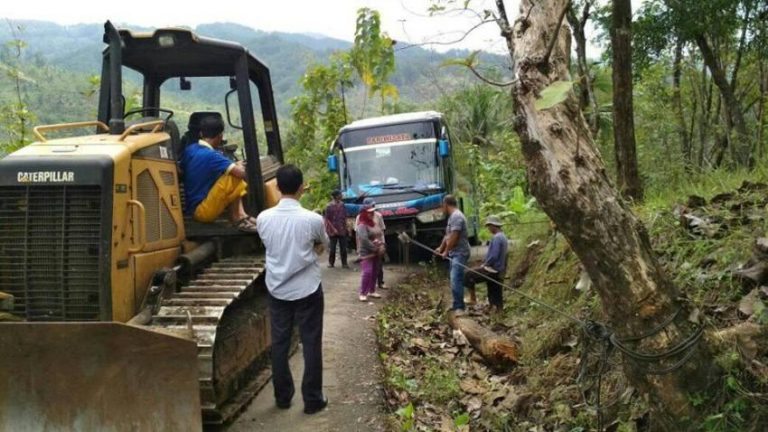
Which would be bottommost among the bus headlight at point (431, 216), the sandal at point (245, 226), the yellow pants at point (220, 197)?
the bus headlight at point (431, 216)

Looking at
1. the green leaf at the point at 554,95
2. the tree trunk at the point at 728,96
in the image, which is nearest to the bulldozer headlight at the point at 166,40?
the green leaf at the point at 554,95

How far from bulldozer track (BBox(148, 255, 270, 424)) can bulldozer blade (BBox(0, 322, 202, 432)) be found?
0.87ft

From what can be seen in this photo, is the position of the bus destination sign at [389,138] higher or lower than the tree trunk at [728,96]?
lower

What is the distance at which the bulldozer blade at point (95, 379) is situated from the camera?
4.11m

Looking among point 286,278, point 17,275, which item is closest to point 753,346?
point 286,278

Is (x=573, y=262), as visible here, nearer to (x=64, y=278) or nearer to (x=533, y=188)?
(x=533, y=188)

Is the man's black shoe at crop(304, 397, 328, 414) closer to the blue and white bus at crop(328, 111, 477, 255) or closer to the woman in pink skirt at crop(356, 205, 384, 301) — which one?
the woman in pink skirt at crop(356, 205, 384, 301)

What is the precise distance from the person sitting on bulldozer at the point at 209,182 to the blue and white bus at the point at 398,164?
7296mm

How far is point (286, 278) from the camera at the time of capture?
5.05 meters

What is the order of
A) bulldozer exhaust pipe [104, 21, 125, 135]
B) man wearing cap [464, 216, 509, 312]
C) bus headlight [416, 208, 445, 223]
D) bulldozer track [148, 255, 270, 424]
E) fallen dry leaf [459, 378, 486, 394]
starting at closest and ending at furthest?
bulldozer track [148, 255, 270, 424], bulldozer exhaust pipe [104, 21, 125, 135], fallen dry leaf [459, 378, 486, 394], man wearing cap [464, 216, 509, 312], bus headlight [416, 208, 445, 223]

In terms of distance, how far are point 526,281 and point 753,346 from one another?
203 inches

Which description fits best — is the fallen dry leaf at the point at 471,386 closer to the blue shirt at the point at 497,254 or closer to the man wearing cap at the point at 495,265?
the man wearing cap at the point at 495,265

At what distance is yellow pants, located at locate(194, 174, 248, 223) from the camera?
591 cm

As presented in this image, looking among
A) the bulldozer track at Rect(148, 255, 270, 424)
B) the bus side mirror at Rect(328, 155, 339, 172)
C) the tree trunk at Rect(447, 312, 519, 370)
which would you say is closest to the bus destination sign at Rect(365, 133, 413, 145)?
the bus side mirror at Rect(328, 155, 339, 172)
